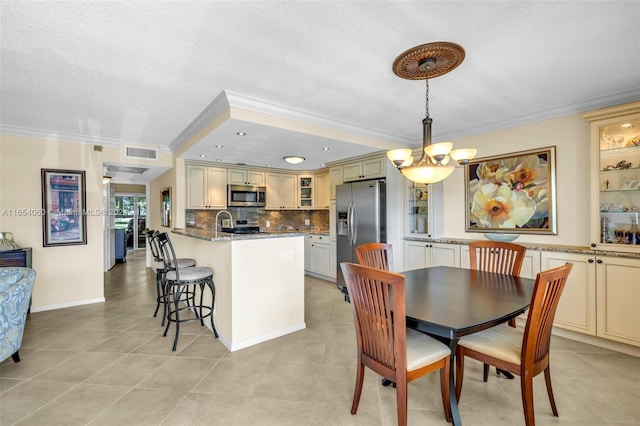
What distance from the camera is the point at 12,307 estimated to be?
7.19 feet

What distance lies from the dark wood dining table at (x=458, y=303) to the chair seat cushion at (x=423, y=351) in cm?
5

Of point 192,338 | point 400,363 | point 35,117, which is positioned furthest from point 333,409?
point 35,117

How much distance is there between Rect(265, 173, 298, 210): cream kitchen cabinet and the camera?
19.6 ft

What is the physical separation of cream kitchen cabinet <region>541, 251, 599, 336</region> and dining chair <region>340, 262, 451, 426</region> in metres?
2.07

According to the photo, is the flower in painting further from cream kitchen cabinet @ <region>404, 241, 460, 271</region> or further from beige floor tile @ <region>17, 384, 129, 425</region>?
beige floor tile @ <region>17, 384, 129, 425</region>

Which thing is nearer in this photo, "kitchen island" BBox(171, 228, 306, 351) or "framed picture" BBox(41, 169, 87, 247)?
"kitchen island" BBox(171, 228, 306, 351)

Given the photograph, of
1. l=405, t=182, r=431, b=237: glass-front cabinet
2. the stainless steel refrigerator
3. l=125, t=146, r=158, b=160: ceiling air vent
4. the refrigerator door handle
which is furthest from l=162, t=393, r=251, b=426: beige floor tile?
l=125, t=146, r=158, b=160: ceiling air vent

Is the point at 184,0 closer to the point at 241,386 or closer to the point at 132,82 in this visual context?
the point at 132,82

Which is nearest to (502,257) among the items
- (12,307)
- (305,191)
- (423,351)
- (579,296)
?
(579,296)

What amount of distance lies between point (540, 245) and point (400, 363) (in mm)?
2637

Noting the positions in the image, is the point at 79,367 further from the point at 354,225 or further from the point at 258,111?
the point at 354,225

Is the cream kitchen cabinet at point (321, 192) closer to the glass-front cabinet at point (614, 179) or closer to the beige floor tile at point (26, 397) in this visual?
the glass-front cabinet at point (614, 179)

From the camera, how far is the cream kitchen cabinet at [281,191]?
5973 mm

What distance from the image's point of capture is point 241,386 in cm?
214
